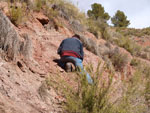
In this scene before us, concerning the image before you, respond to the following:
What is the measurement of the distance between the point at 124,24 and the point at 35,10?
81.6 ft

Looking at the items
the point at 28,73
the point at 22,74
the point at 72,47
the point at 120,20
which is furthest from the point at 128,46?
the point at 120,20

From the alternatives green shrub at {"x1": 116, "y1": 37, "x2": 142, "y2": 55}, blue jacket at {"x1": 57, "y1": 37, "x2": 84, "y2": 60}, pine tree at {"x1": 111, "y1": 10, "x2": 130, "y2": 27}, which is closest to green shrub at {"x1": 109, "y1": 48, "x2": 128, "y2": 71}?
green shrub at {"x1": 116, "y1": 37, "x2": 142, "y2": 55}

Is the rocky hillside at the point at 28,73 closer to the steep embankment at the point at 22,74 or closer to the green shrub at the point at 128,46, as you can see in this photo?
the steep embankment at the point at 22,74

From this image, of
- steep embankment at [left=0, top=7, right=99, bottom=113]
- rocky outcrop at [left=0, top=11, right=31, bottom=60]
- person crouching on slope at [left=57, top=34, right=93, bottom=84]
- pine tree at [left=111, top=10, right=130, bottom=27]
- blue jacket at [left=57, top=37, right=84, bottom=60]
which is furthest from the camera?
pine tree at [left=111, top=10, right=130, bottom=27]

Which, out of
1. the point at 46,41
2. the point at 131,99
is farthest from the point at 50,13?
the point at 131,99

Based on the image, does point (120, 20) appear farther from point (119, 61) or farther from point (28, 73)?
point (28, 73)

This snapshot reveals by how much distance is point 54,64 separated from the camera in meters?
5.01

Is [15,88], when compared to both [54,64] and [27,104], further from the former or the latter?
[54,64]

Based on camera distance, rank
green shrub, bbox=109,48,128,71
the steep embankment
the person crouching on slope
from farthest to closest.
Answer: green shrub, bbox=109,48,128,71 → the person crouching on slope → the steep embankment

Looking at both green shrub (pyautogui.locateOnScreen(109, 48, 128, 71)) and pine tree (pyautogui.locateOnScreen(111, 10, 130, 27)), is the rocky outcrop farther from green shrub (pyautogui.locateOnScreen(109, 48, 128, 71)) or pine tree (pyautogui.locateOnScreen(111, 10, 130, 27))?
pine tree (pyautogui.locateOnScreen(111, 10, 130, 27))

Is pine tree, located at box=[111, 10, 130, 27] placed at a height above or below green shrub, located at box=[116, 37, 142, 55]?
above

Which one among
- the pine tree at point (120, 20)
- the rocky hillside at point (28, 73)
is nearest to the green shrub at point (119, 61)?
the rocky hillside at point (28, 73)

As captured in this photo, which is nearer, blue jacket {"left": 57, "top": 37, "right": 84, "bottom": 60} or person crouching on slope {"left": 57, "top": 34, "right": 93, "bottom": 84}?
person crouching on slope {"left": 57, "top": 34, "right": 93, "bottom": 84}

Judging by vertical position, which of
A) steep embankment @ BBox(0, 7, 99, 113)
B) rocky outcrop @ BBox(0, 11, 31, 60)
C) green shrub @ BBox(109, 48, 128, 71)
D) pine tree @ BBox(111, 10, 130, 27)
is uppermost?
pine tree @ BBox(111, 10, 130, 27)
